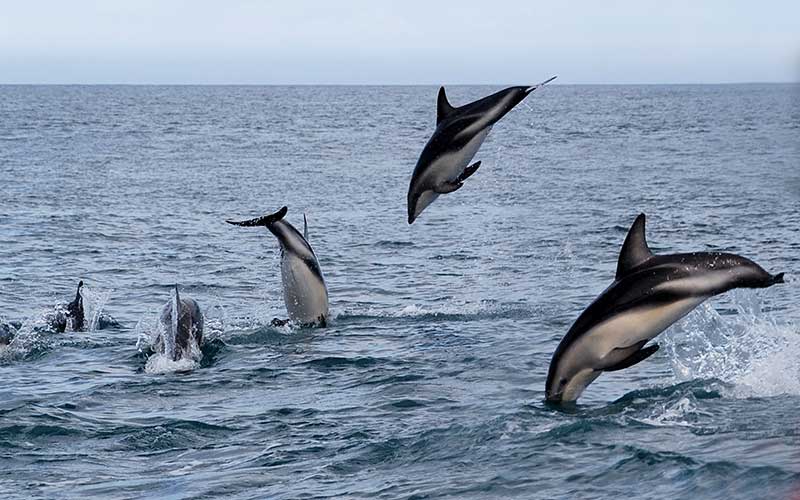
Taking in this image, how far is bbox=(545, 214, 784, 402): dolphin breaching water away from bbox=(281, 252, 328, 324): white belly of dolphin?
23.2 feet

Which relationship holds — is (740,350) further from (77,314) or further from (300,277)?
(77,314)

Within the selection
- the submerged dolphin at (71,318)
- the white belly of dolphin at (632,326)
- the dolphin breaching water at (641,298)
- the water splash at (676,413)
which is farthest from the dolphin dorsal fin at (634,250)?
the submerged dolphin at (71,318)

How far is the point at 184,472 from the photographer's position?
11328 millimetres

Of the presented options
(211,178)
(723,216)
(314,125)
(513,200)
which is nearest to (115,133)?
(314,125)

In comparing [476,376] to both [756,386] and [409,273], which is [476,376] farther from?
[409,273]

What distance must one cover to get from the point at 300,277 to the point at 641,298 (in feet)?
25.9

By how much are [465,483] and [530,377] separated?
4.18 metres

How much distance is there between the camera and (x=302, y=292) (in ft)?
60.2

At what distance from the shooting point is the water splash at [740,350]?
42.7 feet

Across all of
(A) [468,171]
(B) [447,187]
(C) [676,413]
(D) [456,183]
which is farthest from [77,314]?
(C) [676,413]

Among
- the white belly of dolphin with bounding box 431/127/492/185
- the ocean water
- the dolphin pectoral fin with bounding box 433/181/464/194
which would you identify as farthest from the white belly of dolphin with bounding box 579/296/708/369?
the white belly of dolphin with bounding box 431/127/492/185

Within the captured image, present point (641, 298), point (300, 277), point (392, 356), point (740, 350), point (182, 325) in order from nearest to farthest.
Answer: point (641, 298) < point (740, 350) < point (392, 356) < point (182, 325) < point (300, 277)

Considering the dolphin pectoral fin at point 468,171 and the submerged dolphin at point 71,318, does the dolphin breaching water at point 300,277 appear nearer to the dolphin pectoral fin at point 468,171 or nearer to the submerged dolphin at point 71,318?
the submerged dolphin at point 71,318

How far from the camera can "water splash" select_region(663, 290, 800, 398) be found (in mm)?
13000
